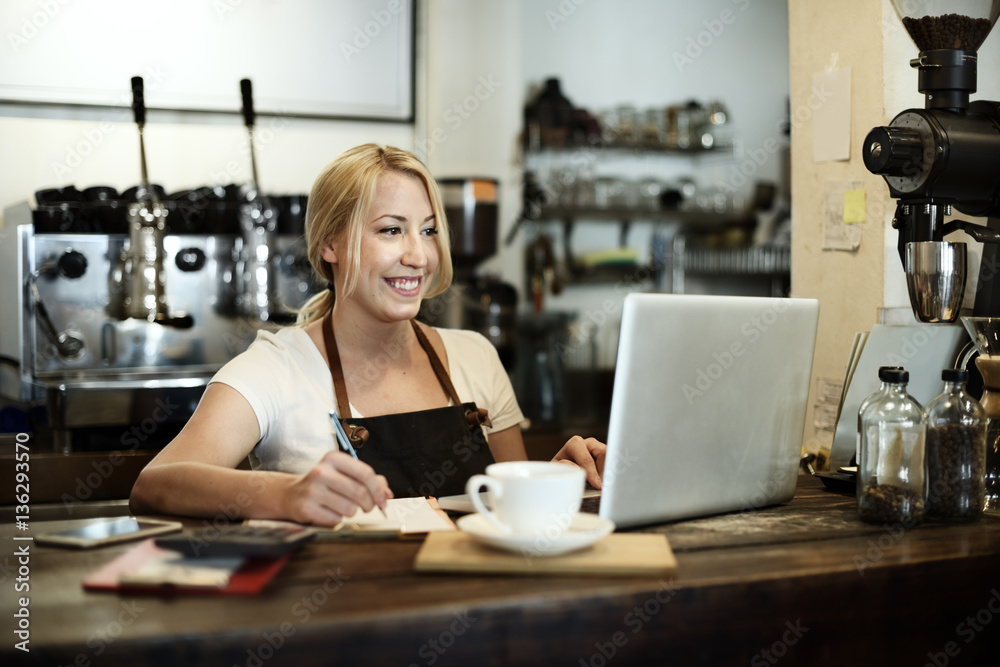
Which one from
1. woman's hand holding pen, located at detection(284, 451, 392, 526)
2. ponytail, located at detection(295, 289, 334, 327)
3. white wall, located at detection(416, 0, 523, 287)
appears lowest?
woman's hand holding pen, located at detection(284, 451, 392, 526)

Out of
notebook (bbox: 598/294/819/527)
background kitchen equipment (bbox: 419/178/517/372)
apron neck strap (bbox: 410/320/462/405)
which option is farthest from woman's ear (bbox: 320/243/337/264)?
background kitchen equipment (bbox: 419/178/517/372)

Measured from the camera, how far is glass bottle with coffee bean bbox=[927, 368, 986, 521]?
47.4 inches

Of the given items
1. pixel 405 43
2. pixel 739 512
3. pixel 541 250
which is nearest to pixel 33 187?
pixel 405 43

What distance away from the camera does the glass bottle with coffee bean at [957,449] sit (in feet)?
3.95

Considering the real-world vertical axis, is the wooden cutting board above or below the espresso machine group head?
below

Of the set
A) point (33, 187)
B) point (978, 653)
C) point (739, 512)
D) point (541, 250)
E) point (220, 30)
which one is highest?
point (220, 30)

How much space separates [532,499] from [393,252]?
829mm

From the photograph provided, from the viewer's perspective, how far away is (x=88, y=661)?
748mm

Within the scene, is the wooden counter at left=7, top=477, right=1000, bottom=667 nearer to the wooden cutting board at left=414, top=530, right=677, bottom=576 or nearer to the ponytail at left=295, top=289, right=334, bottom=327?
the wooden cutting board at left=414, top=530, right=677, bottom=576

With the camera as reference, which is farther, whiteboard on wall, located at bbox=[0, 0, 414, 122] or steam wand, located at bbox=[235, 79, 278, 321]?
whiteboard on wall, located at bbox=[0, 0, 414, 122]

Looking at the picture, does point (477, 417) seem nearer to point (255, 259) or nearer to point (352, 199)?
point (352, 199)

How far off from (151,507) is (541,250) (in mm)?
2858

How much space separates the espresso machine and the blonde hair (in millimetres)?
944

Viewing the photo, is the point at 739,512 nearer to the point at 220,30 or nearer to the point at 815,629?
the point at 815,629
